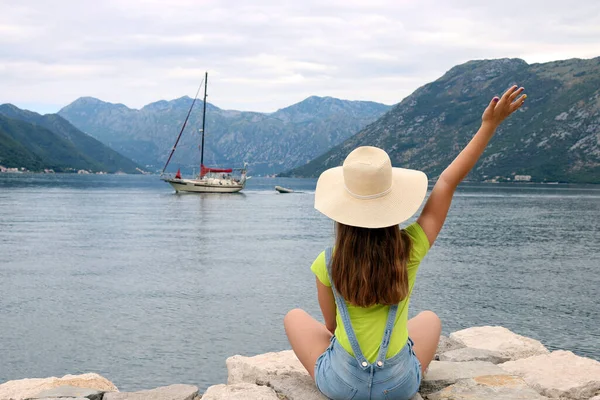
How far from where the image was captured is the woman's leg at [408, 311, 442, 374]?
641cm

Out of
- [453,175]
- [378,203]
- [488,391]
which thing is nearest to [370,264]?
[378,203]

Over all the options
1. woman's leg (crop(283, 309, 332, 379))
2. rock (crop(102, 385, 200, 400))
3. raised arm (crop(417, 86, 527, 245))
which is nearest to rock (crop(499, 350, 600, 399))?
woman's leg (crop(283, 309, 332, 379))

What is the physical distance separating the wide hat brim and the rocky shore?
2107mm

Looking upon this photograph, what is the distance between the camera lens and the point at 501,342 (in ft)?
33.6

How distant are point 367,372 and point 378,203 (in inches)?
60.2

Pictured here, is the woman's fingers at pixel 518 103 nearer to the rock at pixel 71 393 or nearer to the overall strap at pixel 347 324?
the overall strap at pixel 347 324

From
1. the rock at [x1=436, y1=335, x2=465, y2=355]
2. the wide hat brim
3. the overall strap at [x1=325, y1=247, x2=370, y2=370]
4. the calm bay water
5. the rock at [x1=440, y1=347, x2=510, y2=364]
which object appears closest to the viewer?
the wide hat brim

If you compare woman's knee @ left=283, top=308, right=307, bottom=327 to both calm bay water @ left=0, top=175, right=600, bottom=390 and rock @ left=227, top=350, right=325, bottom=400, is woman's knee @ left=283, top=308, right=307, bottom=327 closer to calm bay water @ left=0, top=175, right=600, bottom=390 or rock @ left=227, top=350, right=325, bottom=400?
rock @ left=227, top=350, right=325, bottom=400

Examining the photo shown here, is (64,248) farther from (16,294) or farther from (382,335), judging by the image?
(382,335)

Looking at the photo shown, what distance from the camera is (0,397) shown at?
29.7ft

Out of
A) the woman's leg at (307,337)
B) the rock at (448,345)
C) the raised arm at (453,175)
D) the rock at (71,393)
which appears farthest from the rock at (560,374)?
the rock at (71,393)

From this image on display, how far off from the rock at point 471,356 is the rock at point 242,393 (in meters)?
2.89

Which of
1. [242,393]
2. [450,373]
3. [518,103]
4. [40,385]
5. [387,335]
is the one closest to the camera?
[387,335]

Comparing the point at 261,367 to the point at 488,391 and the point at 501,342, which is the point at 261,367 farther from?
the point at 501,342
